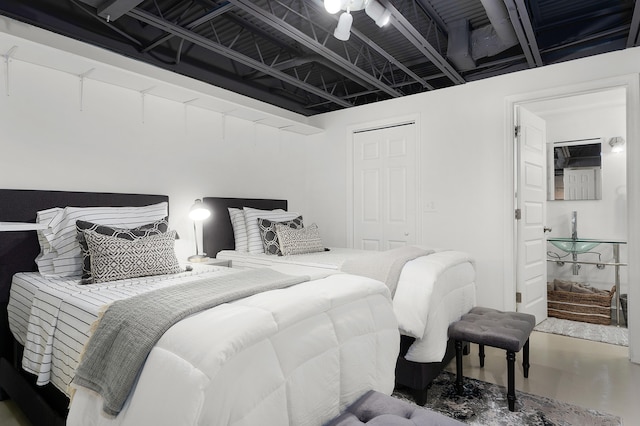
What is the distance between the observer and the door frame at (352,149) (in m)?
4.09

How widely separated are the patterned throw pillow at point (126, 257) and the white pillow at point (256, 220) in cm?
124

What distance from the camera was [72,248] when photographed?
2410 millimetres

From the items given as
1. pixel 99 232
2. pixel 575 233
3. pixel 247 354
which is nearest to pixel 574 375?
pixel 575 233

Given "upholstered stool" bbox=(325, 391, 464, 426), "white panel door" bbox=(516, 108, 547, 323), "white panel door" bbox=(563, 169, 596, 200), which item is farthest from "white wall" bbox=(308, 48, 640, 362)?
"upholstered stool" bbox=(325, 391, 464, 426)

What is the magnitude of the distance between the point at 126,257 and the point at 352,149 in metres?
3.09

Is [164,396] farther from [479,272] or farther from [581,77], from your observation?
[581,77]

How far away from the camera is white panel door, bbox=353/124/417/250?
420cm

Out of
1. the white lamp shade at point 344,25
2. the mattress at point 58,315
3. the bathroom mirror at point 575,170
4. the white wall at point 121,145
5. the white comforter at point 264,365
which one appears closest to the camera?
the white comforter at point 264,365

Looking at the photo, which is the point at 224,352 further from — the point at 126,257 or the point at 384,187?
the point at 384,187

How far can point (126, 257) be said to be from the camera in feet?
7.32

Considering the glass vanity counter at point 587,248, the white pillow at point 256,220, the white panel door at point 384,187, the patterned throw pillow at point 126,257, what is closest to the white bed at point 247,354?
the patterned throw pillow at point 126,257

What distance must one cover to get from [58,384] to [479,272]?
3.45 meters

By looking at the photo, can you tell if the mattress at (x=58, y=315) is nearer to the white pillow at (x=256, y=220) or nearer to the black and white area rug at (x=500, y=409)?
the white pillow at (x=256, y=220)

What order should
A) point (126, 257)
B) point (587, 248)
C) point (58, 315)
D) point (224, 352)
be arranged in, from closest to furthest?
point (224, 352) < point (58, 315) < point (126, 257) < point (587, 248)
